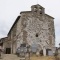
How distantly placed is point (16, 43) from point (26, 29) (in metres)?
2.92

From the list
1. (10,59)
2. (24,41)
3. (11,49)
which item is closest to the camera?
(10,59)

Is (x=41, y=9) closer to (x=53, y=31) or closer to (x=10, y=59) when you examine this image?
(x=53, y=31)

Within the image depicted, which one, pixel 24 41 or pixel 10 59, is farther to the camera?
pixel 24 41

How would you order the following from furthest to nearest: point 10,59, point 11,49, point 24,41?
1. point 11,49
2. point 24,41
3. point 10,59

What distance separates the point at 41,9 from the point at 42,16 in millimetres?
1286

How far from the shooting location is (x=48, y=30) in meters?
39.4

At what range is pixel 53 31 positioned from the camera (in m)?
39.8

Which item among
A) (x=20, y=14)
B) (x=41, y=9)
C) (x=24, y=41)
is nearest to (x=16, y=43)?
(x=24, y=41)

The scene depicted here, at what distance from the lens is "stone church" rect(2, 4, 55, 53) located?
38.1 metres

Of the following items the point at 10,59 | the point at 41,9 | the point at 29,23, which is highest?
the point at 41,9

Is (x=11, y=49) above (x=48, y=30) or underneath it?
underneath

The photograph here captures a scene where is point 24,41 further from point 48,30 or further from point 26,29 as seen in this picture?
point 48,30

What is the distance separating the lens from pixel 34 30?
127 feet

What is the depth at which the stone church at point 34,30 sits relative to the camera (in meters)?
38.1
